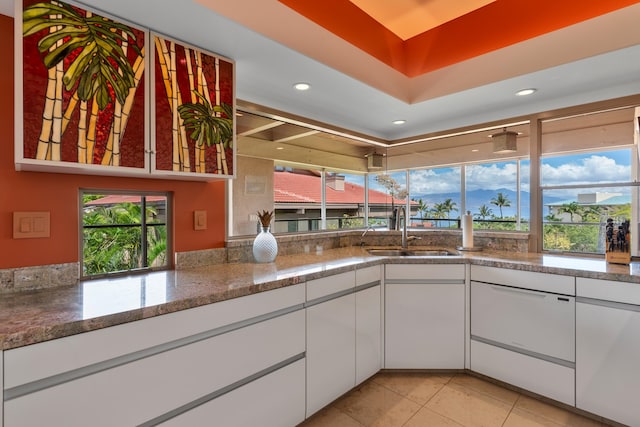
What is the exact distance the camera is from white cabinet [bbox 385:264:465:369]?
7.77ft

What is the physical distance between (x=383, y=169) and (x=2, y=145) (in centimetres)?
311

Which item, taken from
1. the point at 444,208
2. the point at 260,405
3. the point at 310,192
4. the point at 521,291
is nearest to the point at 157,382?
the point at 260,405

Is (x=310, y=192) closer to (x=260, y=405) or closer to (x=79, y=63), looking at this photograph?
(x=260, y=405)

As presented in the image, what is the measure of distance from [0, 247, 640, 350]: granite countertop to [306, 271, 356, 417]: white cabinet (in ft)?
0.33

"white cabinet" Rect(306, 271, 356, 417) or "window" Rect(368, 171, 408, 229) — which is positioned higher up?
"window" Rect(368, 171, 408, 229)

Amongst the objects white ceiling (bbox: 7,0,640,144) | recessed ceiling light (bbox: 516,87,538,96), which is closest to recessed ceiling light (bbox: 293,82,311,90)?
white ceiling (bbox: 7,0,640,144)

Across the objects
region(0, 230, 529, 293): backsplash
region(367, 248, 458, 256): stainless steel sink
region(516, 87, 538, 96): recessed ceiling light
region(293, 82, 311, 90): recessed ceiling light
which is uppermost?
region(516, 87, 538, 96): recessed ceiling light

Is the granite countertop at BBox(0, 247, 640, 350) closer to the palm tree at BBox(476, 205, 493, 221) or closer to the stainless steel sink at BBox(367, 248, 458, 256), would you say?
the stainless steel sink at BBox(367, 248, 458, 256)

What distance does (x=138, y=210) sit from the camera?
1.90m

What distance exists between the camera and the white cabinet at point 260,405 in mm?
1380

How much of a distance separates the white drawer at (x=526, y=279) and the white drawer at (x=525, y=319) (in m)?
0.03

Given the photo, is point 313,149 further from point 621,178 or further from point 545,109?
point 621,178

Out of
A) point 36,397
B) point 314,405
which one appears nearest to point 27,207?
point 36,397

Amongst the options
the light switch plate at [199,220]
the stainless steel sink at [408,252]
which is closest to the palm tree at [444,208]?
the stainless steel sink at [408,252]
